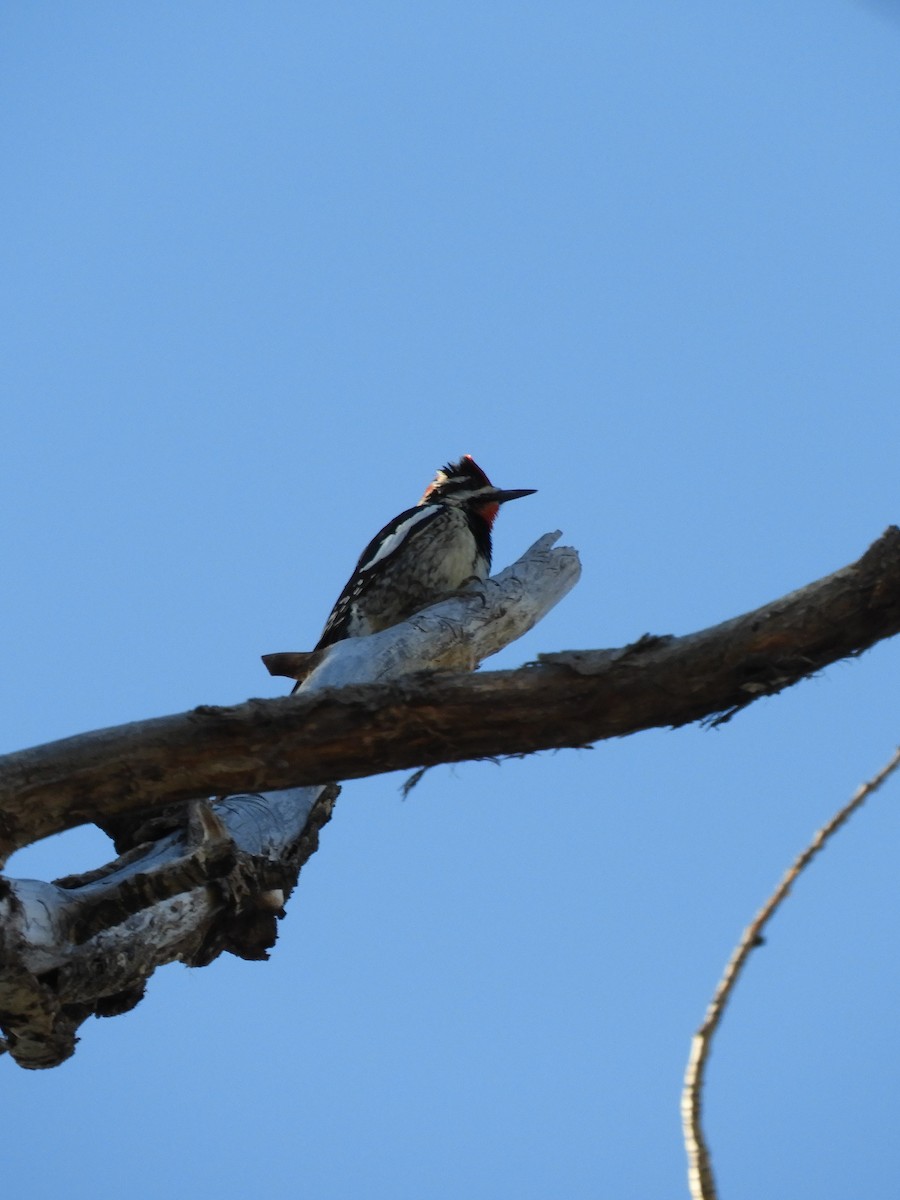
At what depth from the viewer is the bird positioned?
614 cm

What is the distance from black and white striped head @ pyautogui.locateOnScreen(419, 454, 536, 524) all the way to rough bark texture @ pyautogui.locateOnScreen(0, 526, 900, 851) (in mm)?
3846

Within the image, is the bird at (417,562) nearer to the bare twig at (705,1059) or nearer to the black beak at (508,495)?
the black beak at (508,495)

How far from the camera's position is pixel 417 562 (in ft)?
20.5

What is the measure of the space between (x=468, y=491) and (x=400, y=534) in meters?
0.67

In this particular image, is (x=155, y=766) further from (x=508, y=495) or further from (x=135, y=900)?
(x=508, y=495)

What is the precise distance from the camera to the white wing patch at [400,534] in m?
6.37

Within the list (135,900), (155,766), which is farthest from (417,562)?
(155,766)

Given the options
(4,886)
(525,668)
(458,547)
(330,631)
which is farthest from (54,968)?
(458,547)

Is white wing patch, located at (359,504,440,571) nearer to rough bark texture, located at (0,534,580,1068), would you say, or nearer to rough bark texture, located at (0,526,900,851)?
rough bark texture, located at (0,534,580,1068)

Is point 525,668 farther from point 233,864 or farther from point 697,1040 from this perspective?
point 697,1040

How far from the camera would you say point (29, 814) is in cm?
307

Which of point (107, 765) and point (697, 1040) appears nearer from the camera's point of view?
point (697, 1040)

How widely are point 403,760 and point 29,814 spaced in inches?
33.8

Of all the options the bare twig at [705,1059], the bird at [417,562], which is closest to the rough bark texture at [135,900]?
the bare twig at [705,1059]
